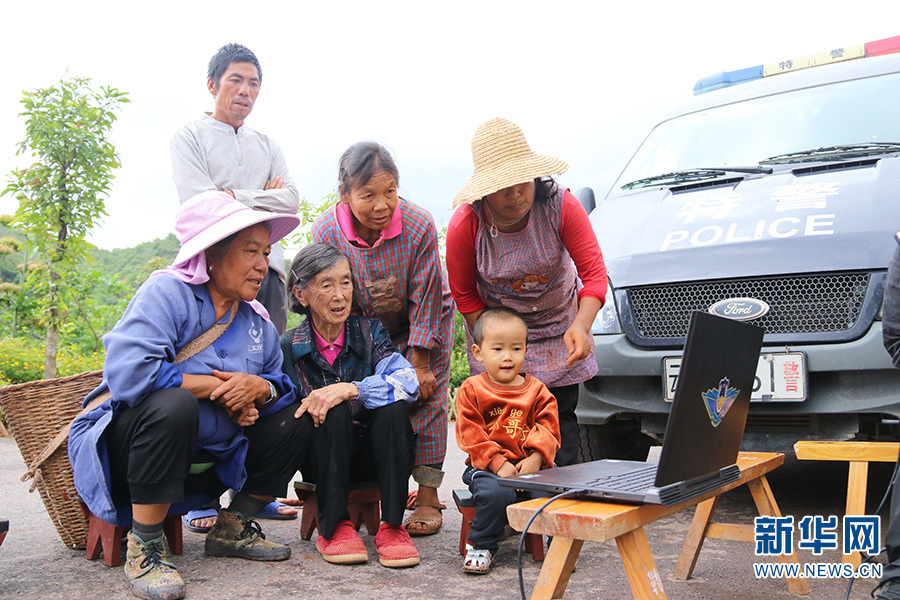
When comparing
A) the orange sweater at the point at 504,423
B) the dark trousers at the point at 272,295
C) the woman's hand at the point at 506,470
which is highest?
the dark trousers at the point at 272,295

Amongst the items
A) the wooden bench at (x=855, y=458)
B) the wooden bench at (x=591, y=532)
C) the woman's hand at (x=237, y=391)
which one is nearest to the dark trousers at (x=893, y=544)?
the wooden bench at (x=855, y=458)

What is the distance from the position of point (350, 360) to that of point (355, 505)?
0.62 metres

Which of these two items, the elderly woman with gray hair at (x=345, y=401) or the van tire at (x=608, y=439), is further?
the van tire at (x=608, y=439)

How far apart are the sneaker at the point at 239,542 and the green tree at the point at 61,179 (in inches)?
228

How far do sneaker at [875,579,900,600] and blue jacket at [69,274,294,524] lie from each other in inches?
81.5

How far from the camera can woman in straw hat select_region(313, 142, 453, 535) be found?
127 inches

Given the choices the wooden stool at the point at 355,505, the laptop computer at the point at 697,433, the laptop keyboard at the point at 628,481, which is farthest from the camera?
the wooden stool at the point at 355,505

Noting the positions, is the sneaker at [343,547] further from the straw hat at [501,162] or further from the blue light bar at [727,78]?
the blue light bar at [727,78]

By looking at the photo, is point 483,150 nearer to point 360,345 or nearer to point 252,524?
point 360,345

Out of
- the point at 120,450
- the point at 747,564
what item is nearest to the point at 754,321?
the point at 747,564

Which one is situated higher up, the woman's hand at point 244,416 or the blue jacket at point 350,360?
the blue jacket at point 350,360

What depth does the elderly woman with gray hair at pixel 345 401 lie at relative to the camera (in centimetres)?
281

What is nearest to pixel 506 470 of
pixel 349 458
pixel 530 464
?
pixel 530 464

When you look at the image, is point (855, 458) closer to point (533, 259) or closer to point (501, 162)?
point (533, 259)
